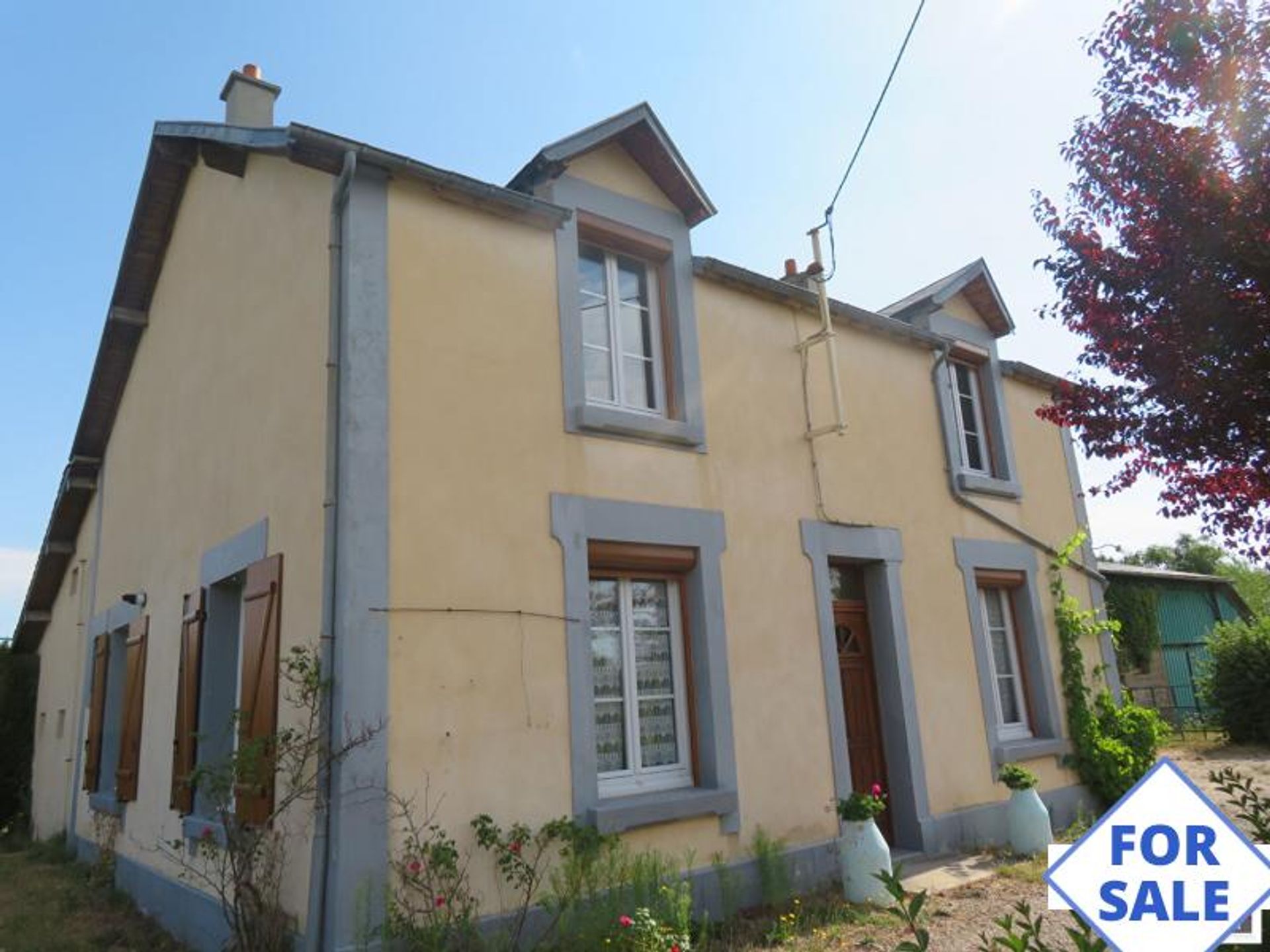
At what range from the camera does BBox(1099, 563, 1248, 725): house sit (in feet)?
61.3

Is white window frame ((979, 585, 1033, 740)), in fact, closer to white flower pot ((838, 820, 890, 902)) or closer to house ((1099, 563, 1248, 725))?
white flower pot ((838, 820, 890, 902))

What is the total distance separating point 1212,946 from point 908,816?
6.44 meters

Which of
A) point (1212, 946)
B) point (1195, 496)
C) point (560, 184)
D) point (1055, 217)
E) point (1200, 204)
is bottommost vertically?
point (1212, 946)

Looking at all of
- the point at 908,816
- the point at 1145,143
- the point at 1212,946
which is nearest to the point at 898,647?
the point at 908,816

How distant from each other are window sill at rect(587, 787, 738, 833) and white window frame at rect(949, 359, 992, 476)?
5202mm

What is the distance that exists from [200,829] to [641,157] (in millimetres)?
6029

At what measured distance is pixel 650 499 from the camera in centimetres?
671

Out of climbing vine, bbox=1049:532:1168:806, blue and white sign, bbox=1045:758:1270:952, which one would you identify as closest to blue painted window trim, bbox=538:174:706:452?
blue and white sign, bbox=1045:758:1270:952

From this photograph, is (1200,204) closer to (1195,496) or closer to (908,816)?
(1195,496)

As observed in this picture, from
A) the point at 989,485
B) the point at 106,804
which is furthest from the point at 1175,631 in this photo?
the point at 106,804

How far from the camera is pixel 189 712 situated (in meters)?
7.09

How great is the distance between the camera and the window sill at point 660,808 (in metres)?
5.72

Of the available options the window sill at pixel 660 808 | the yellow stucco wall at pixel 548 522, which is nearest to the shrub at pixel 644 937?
the window sill at pixel 660 808

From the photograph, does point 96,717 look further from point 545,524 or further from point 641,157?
point 641,157
